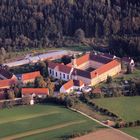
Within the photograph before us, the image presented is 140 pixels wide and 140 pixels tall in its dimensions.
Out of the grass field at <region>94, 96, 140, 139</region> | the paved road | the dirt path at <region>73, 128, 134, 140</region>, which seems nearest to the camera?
the dirt path at <region>73, 128, 134, 140</region>

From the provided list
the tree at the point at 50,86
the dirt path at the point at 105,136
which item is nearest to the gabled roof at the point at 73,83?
the tree at the point at 50,86

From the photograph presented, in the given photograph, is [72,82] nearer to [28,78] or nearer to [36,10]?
[28,78]

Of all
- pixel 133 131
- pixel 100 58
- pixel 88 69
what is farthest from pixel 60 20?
pixel 133 131

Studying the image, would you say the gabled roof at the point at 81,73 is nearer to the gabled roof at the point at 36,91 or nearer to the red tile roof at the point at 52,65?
the red tile roof at the point at 52,65

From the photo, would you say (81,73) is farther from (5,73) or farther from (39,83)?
(5,73)

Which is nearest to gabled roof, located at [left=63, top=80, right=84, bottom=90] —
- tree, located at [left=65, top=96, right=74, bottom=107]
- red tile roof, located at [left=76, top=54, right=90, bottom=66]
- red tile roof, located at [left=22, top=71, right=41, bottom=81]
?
tree, located at [left=65, top=96, right=74, bottom=107]

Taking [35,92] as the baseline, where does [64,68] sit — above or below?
above

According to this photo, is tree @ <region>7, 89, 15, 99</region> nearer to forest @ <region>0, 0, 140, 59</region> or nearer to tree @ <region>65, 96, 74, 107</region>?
tree @ <region>65, 96, 74, 107</region>
